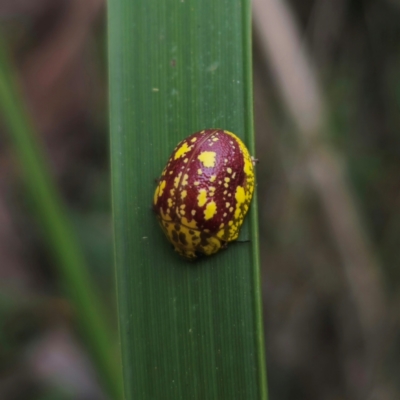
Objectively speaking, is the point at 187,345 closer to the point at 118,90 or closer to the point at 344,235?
Answer: the point at 118,90

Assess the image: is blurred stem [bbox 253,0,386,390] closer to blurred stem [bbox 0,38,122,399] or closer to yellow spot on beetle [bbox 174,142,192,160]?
yellow spot on beetle [bbox 174,142,192,160]

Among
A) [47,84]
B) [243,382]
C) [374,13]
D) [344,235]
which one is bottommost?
[344,235]

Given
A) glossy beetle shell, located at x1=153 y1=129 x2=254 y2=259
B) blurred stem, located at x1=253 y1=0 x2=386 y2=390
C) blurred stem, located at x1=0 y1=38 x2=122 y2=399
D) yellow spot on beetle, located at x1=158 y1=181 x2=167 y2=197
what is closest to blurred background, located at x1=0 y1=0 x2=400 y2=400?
blurred stem, located at x1=253 y1=0 x2=386 y2=390

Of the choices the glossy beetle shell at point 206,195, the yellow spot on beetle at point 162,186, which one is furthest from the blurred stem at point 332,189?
the yellow spot on beetle at point 162,186

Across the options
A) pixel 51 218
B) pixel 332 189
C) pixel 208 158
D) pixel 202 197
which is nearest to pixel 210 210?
pixel 202 197

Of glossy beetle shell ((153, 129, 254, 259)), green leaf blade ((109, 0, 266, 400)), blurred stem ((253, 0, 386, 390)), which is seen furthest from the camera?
blurred stem ((253, 0, 386, 390))

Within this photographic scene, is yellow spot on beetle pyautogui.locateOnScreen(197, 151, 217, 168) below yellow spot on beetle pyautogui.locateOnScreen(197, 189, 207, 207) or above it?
above

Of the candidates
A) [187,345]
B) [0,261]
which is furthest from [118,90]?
[0,261]

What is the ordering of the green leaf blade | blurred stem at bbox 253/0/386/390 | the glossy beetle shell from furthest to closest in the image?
blurred stem at bbox 253/0/386/390 < the glossy beetle shell < the green leaf blade

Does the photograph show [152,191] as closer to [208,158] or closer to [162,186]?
[162,186]
